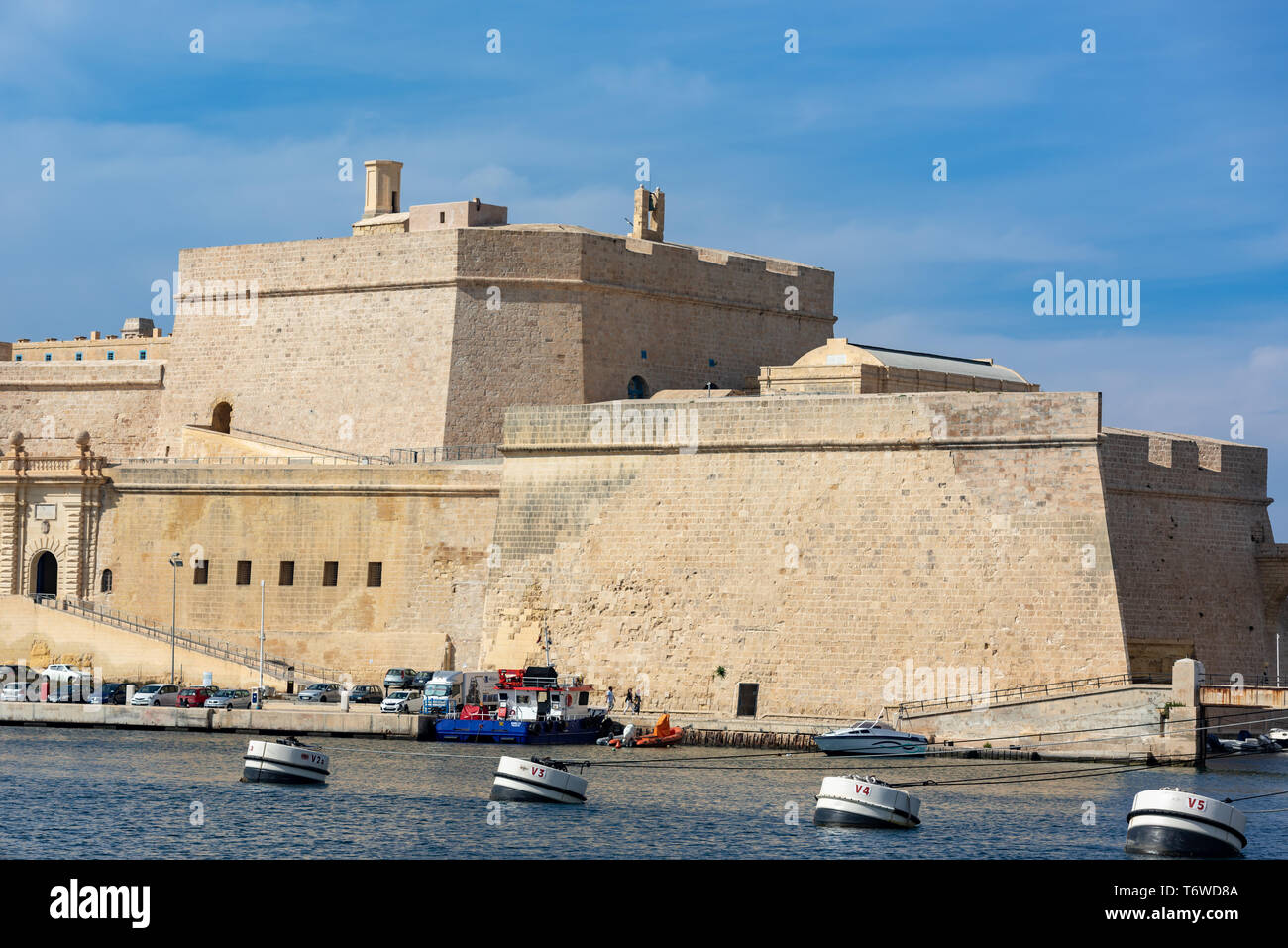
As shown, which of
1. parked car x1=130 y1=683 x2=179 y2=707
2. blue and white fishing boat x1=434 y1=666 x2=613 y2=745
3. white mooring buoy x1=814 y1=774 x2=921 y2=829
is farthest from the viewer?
parked car x1=130 y1=683 x2=179 y2=707

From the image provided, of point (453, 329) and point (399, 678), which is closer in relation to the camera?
point (399, 678)

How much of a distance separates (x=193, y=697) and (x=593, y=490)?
343 inches

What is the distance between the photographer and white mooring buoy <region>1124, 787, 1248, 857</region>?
20281 millimetres

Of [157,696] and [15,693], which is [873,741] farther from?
[15,693]

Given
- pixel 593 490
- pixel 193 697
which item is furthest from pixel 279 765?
pixel 593 490

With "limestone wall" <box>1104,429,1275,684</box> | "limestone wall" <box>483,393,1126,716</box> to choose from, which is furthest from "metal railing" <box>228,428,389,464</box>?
"limestone wall" <box>1104,429,1275,684</box>

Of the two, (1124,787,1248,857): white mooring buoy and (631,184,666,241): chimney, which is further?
(631,184,666,241): chimney

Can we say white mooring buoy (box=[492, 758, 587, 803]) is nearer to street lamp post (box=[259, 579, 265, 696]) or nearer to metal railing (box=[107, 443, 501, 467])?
street lamp post (box=[259, 579, 265, 696])

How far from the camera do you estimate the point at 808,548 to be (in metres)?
31.3

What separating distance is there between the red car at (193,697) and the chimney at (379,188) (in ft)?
48.6

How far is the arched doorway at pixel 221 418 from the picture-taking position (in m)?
43.0

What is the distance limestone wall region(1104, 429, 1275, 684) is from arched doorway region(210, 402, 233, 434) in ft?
68.9

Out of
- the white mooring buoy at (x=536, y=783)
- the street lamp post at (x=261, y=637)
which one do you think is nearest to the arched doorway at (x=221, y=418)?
the street lamp post at (x=261, y=637)

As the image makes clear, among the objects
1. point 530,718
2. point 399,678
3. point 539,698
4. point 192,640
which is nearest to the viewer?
point 530,718
